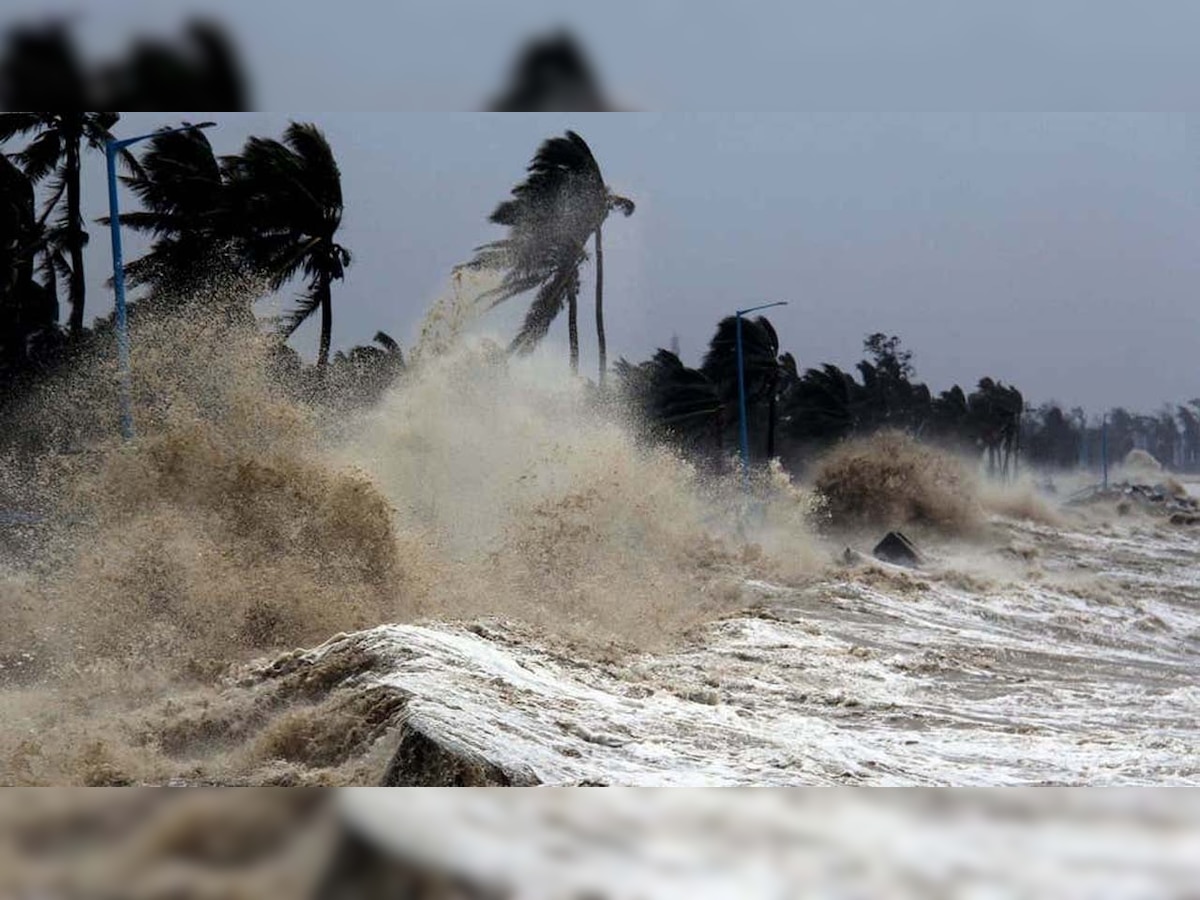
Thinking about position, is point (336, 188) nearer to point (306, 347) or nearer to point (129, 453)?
point (306, 347)

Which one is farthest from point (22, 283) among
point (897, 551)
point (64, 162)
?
point (897, 551)

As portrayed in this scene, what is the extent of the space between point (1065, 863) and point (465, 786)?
142 centimetres

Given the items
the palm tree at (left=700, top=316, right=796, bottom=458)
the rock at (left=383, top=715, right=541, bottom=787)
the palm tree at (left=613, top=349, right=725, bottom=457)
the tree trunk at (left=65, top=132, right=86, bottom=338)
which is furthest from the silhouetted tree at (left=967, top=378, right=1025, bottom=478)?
the tree trunk at (left=65, top=132, right=86, bottom=338)

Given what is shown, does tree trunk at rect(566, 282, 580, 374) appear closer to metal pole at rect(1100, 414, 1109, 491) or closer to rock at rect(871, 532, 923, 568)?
rock at rect(871, 532, 923, 568)

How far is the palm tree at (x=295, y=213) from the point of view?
4297 mm

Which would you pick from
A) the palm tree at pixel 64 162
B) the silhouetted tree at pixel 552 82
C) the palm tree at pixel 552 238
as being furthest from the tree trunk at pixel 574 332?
the palm tree at pixel 64 162

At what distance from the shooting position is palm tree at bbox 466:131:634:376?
4312mm

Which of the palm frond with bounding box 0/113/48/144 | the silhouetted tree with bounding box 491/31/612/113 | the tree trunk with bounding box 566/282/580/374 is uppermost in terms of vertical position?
the silhouetted tree with bounding box 491/31/612/113

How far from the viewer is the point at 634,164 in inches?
169

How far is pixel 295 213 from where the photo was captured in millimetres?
A: 4336

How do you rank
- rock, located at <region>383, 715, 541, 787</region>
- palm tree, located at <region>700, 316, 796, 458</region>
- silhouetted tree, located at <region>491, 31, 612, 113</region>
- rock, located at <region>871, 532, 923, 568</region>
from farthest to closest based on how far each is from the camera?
rock, located at <region>871, 532, 923, 568</region>, palm tree, located at <region>700, 316, 796, 458</region>, silhouetted tree, located at <region>491, 31, 612, 113</region>, rock, located at <region>383, 715, 541, 787</region>

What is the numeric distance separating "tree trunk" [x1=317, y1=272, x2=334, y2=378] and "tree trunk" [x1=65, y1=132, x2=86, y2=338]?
657 mm

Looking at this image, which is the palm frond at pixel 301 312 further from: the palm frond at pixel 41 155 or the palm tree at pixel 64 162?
the palm frond at pixel 41 155

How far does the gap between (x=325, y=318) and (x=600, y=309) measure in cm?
77
